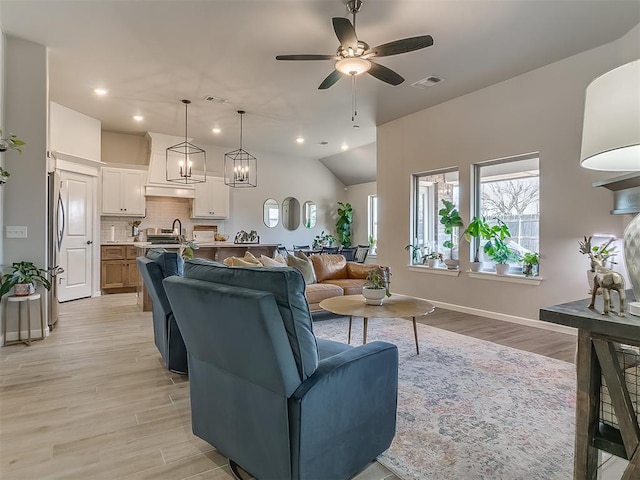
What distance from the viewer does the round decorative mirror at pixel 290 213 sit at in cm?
968

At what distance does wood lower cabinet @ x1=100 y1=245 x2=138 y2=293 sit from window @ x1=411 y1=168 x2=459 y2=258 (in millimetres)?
5291

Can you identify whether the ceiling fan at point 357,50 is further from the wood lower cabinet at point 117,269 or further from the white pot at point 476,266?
the wood lower cabinet at point 117,269

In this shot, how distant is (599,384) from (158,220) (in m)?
8.20

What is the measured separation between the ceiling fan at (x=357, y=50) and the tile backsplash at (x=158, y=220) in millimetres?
5727

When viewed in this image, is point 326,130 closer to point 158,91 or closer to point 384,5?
point 158,91

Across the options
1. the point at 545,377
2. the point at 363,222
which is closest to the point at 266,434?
the point at 545,377

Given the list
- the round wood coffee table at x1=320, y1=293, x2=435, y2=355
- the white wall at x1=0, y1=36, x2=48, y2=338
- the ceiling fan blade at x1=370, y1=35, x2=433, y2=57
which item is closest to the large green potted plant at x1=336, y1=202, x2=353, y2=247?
the round wood coffee table at x1=320, y1=293, x2=435, y2=355

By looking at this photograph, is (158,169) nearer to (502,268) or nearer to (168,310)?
(168,310)

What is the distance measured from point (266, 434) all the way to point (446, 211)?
Result: 486 cm

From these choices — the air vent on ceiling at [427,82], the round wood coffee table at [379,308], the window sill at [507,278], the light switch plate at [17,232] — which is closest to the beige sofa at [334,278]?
the round wood coffee table at [379,308]

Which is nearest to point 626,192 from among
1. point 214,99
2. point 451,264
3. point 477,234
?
point 477,234

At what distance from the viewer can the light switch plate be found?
385cm

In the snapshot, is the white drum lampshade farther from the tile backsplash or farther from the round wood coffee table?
the tile backsplash

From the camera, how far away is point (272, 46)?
12.8 ft
